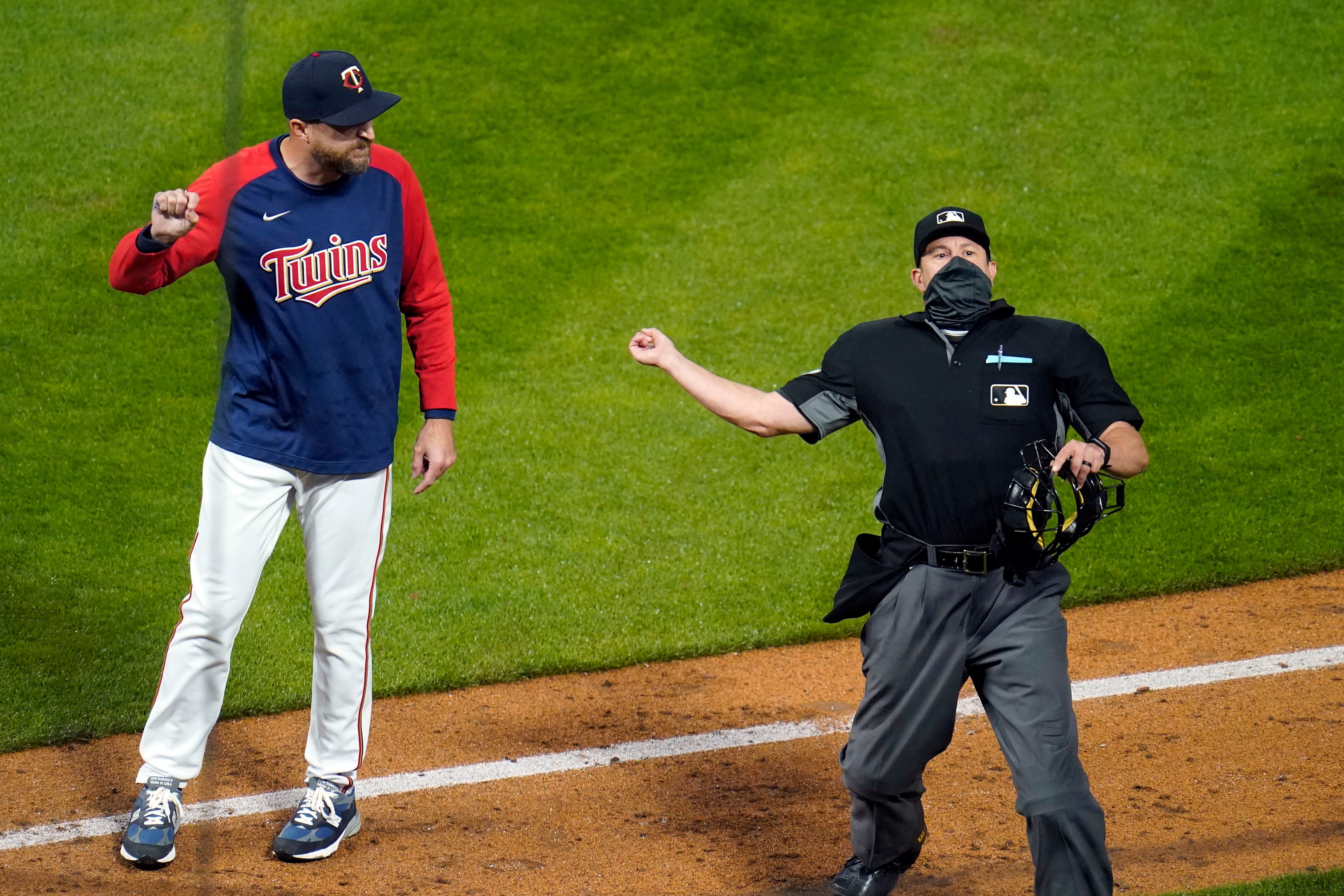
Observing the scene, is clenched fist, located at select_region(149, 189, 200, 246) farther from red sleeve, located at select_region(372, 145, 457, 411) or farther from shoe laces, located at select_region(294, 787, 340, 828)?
shoe laces, located at select_region(294, 787, 340, 828)

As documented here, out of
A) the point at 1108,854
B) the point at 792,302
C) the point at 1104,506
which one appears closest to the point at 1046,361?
the point at 1104,506

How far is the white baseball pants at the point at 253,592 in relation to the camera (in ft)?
13.4

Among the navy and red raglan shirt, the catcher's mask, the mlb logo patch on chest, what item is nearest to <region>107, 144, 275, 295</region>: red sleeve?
the navy and red raglan shirt

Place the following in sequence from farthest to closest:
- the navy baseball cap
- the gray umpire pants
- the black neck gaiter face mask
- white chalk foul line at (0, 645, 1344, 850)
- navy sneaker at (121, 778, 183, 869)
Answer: white chalk foul line at (0, 645, 1344, 850) → navy sneaker at (121, 778, 183, 869) → the navy baseball cap → the black neck gaiter face mask → the gray umpire pants

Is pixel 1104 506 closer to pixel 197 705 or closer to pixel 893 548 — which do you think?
pixel 893 548

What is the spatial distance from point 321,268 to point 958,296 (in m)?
1.76

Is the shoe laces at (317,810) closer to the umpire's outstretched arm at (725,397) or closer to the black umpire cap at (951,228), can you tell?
the umpire's outstretched arm at (725,397)

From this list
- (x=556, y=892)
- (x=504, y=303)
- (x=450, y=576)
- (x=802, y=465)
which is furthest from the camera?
(x=504, y=303)

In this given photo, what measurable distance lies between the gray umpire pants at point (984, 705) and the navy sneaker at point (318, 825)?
60.2 inches

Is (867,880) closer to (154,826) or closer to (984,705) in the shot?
(984,705)

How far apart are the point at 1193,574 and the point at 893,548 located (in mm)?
3049

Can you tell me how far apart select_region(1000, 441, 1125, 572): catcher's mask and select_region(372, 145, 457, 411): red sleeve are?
175cm

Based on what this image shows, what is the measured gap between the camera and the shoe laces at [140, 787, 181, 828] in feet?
13.6

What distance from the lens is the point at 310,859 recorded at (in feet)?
13.9
